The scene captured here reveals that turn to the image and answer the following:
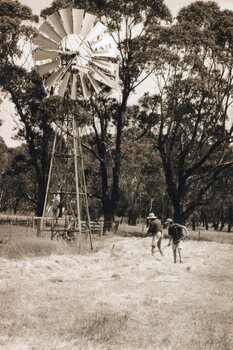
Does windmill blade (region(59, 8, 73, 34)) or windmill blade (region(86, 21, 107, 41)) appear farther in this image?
windmill blade (region(86, 21, 107, 41))

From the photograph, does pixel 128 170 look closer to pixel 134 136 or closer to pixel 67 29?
pixel 134 136

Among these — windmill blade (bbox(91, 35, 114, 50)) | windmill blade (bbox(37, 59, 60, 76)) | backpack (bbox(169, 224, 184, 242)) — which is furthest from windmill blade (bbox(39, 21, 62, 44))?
backpack (bbox(169, 224, 184, 242))

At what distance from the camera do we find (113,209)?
1237 inches

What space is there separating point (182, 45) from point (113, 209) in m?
11.1

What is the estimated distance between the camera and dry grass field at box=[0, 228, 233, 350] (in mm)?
7246

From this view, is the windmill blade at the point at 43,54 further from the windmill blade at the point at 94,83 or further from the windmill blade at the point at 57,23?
the windmill blade at the point at 94,83

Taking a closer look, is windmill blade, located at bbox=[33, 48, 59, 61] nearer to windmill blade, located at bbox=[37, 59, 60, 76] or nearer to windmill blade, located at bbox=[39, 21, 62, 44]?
windmill blade, located at bbox=[37, 59, 60, 76]

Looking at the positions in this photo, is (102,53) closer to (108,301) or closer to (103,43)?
(103,43)

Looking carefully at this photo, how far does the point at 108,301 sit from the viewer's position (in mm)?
9750

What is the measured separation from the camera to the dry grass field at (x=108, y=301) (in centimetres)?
725

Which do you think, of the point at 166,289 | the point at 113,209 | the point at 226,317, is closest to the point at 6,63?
the point at 113,209

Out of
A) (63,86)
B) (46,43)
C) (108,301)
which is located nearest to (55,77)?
(63,86)

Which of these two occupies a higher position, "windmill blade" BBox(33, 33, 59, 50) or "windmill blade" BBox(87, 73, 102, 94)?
"windmill blade" BBox(33, 33, 59, 50)

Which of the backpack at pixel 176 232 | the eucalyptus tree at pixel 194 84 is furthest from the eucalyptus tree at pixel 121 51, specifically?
the backpack at pixel 176 232
